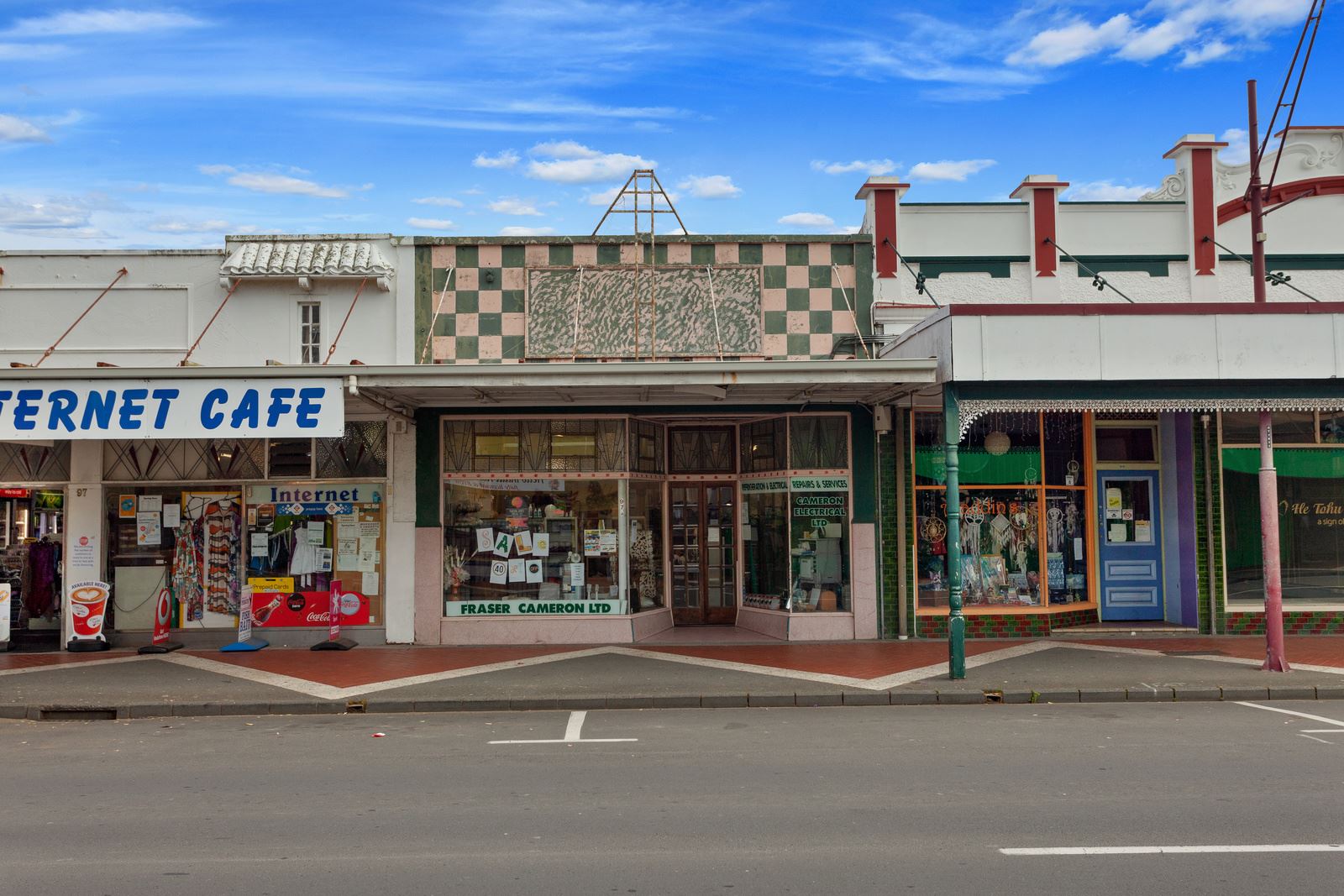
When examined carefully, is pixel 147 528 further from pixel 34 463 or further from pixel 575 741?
pixel 575 741

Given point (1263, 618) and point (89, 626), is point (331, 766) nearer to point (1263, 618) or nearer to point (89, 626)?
point (89, 626)

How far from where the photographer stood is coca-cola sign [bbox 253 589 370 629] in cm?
1590

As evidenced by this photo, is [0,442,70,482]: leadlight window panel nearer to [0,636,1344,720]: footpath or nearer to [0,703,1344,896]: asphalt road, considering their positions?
[0,636,1344,720]: footpath

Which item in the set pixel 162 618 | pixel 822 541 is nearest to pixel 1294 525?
pixel 822 541

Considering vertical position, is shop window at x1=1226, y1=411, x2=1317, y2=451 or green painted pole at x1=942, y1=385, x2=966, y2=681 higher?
shop window at x1=1226, y1=411, x2=1317, y2=451

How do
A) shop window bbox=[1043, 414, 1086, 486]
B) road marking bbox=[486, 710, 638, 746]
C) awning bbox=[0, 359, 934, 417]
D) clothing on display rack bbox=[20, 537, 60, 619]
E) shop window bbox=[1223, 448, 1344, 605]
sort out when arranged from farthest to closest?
clothing on display rack bbox=[20, 537, 60, 619] < shop window bbox=[1043, 414, 1086, 486] < shop window bbox=[1223, 448, 1344, 605] < awning bbox=[0, 359, 934, 417] < road marking bbox=[486, 710, 638, 746]

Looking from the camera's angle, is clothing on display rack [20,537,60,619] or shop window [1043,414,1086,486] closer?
shop window [1043,414,1086,486]

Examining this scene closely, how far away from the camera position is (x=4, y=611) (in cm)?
1541

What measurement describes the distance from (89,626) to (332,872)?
11499 mm

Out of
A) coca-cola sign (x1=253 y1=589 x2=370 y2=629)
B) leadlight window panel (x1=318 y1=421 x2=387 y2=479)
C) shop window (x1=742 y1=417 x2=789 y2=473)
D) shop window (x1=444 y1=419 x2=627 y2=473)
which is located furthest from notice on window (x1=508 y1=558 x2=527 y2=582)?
shop window (x1=742 y1=417 x2=789 y2=473)

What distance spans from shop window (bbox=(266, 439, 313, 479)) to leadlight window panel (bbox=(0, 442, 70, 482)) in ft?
10.0

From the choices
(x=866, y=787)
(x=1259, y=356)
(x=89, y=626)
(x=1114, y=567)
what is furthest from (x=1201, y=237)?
(x=89, y=626)

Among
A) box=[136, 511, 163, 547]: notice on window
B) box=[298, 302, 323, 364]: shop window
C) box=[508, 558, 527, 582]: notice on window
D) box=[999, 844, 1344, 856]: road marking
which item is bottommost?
box=[999, 844, 1344, 856]: road marking

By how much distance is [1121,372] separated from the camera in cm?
1311
